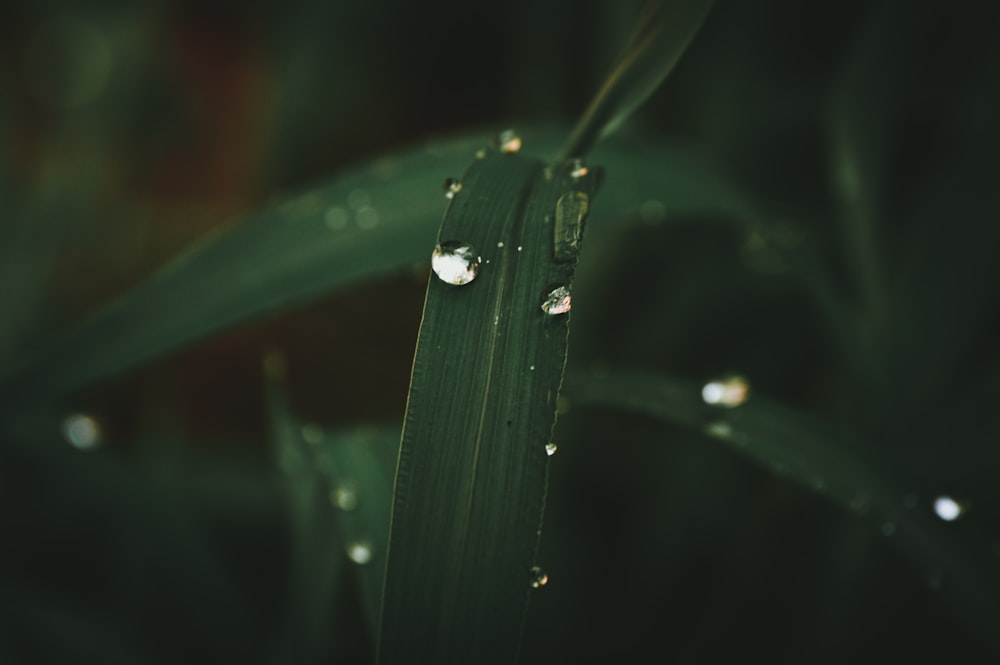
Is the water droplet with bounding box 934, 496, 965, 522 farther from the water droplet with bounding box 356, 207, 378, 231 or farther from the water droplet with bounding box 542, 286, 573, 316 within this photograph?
the water droplet with bounding box 356, 207, 378, 231

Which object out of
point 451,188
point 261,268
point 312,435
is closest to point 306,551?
point 312,435

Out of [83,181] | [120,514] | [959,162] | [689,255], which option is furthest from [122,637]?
[959,162]

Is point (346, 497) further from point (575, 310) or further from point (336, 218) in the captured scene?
point (575, 310)

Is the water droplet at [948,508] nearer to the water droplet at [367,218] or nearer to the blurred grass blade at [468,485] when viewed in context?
the blurred grass blade at [468,485]

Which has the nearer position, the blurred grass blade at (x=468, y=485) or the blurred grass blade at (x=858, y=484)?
the blurred grass blade at (x=468, y=485)

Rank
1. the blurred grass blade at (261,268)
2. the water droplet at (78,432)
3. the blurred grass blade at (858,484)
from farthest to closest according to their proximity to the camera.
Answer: the water droplet at (78,432) < the blurred grass blade at (261,268) < the blurred grass blade at (858,484)

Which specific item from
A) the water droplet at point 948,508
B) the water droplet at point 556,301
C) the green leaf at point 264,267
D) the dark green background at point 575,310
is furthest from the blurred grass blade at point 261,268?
the water droplet at point 948,508
